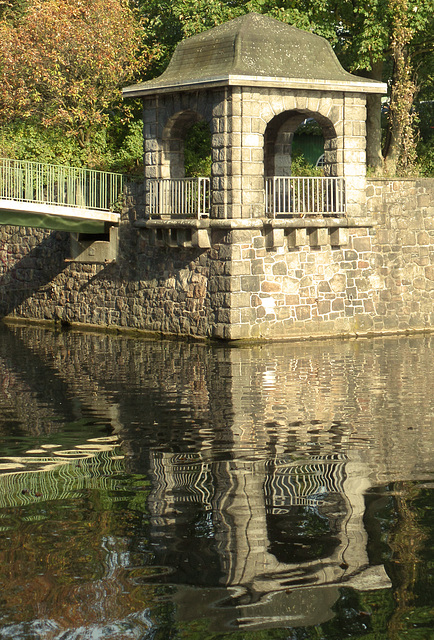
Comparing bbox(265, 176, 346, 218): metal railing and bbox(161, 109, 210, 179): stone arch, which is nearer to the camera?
bbox(265, 176, 346, 218): metal railing

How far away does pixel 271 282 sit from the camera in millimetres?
20188

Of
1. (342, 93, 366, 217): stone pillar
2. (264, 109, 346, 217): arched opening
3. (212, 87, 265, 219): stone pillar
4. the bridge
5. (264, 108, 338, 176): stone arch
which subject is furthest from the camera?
(264, 108, 338, 176): stone arch

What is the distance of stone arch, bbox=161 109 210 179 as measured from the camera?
2120 centimetres

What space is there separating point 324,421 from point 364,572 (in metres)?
5.17

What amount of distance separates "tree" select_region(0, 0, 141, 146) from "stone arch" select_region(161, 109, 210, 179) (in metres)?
3.85

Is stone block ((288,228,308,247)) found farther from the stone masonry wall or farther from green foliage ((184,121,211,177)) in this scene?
green foliage ((184,121,211,177))

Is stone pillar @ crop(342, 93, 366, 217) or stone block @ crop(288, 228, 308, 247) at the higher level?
stone pillar @ crop(342, 93, 366, 217)

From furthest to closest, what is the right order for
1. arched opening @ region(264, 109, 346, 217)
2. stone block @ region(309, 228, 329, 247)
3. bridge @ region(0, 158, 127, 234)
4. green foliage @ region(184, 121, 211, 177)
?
green foliage @ region(184, 121, 211, 177) → bridge @ region(0, 158, 127, 234) → stone block @ region(309, 228, 329, 247) → arched opening @ region(264, 109, 346, 217)

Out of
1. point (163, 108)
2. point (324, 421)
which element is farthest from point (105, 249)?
point (324, 421)

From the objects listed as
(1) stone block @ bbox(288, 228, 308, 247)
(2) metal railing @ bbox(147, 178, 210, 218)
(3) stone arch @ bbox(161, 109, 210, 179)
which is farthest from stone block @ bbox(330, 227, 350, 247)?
(3) stone arch @ bbox(161, 109, 210, 179)

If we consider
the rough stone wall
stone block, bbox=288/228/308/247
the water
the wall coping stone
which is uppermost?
the wall coping stone

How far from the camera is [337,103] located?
67.1 feet

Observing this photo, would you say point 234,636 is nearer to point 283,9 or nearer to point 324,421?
point 324,421

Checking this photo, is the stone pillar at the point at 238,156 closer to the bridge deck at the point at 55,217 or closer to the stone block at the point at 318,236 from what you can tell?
the stone block at the point at 318,236
